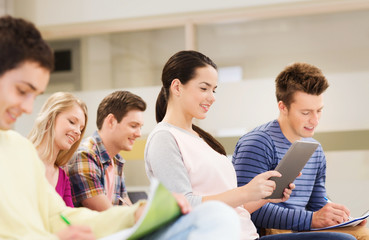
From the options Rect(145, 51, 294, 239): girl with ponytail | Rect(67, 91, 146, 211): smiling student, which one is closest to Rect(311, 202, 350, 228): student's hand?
Rect(145, 51, 294, 239): girl with ponytail

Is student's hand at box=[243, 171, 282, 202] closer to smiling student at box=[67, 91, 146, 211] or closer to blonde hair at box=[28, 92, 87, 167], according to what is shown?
smiling student at box=[67, 91, 146, 211]

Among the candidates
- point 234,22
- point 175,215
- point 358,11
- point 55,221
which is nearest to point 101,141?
point 55,221

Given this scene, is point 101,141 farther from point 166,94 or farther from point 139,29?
point 139,29

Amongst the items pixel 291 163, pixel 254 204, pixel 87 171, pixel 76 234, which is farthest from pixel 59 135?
pixel 76 234

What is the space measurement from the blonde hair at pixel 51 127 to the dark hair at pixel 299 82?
92cm

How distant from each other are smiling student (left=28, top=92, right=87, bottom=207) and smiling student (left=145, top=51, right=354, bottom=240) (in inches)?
17.4

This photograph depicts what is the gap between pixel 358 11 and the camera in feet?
13.0

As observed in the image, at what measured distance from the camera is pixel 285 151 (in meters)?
2.13

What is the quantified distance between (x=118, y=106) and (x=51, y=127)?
0.57 m

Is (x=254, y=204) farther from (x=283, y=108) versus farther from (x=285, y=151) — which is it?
(x=283, y=108)

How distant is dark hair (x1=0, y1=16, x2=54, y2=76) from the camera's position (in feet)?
3.45

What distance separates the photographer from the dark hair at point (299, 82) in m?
2.25

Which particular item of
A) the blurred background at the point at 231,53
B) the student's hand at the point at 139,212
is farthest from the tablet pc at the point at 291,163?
the blurred background at the point at 231,53

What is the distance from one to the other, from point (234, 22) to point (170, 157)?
9.32ft
